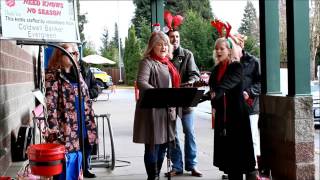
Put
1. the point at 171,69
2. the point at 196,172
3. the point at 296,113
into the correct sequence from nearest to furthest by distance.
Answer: the point at 171,69, the point at 296,113, the point at 196,172

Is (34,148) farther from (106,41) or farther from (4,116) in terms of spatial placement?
(106,41)

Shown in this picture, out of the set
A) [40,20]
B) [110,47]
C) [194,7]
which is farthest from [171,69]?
[110,47]

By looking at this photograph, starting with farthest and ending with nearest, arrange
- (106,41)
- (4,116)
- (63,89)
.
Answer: (106,41) → (4,116) → (63,89)

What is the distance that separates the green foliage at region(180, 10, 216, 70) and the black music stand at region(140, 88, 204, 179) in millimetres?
35419

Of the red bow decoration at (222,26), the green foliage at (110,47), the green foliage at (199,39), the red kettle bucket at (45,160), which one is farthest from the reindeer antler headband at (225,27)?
the green foliage at (110,47)

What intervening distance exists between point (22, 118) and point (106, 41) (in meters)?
90.9

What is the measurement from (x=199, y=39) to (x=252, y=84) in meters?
37.1

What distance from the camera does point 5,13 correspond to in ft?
11.2

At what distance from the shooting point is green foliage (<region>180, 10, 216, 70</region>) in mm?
40750

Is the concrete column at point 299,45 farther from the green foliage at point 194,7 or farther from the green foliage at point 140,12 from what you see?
the green foliage at point 140,12

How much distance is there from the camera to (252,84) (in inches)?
224

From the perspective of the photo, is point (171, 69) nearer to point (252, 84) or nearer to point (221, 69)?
point (221, 69)

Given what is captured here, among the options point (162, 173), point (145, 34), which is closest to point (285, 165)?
point (162, 173)

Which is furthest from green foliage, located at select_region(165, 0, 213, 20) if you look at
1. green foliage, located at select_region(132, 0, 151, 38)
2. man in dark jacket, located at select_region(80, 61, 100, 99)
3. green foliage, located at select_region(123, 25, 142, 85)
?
man in dark jacket, located at select_region(80, 61, 100, 99)
